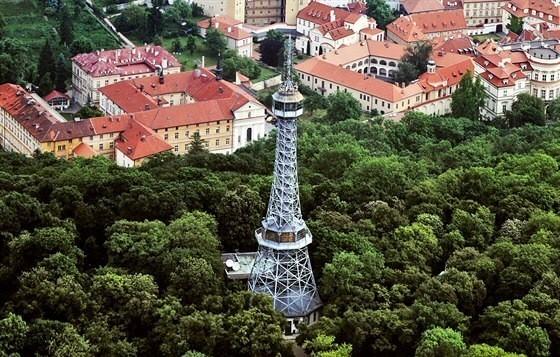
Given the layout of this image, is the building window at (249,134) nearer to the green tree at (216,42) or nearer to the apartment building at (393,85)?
the apartment building at (393,85)

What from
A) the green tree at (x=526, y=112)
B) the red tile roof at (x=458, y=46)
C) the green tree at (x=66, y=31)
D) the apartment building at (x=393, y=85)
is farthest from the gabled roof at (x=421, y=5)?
the green tree at (x=66, y=31)

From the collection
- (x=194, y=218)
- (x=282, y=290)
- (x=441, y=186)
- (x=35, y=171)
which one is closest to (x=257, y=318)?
(x=282, y=290)

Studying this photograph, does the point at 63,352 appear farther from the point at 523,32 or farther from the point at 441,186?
the point at 523,32

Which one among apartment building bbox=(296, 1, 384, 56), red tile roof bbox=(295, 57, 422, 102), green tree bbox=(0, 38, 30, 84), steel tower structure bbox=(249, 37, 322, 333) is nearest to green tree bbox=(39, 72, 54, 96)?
green tree bbox=(0, 38, 30, 84)

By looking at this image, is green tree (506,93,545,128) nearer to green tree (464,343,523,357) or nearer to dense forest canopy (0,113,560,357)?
dense forest canopy (0,113,560,357)

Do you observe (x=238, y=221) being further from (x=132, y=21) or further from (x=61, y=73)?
(x=132, y=21)

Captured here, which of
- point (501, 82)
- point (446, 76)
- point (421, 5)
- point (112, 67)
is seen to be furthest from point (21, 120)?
point (421, 5)

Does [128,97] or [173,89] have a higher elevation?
[128,97]
